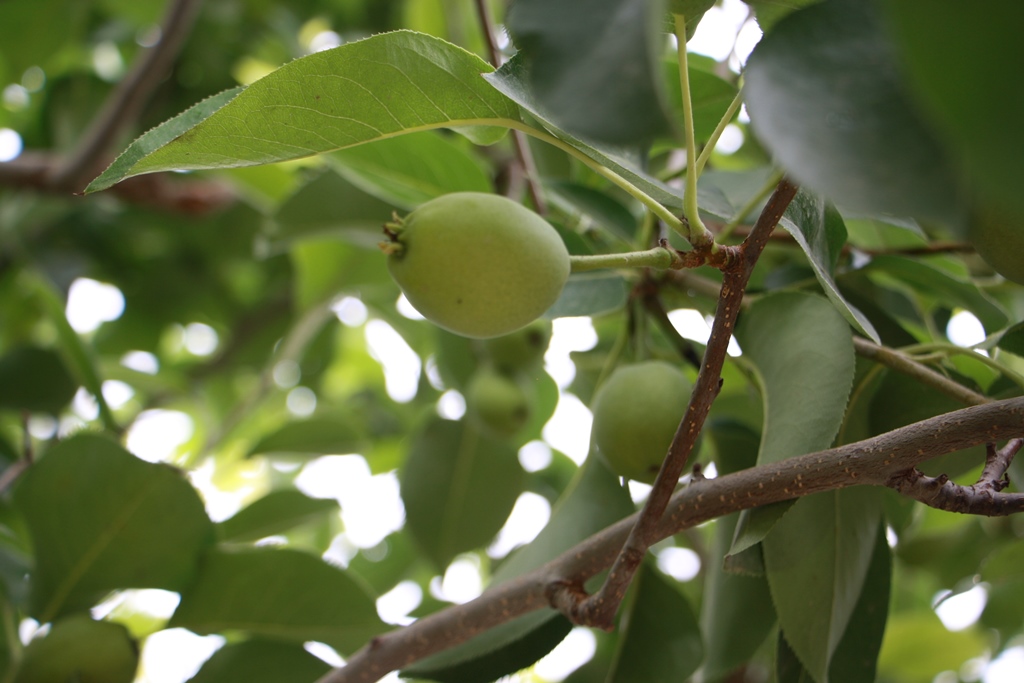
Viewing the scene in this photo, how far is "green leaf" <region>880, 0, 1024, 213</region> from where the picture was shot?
0.78 feet

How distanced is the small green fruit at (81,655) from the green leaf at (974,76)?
86 centimetres

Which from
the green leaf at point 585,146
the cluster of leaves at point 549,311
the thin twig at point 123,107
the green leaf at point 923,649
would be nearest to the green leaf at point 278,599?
the cluster of leaves at point 549,311

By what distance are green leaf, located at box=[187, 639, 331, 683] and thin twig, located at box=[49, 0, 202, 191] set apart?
3.18 feet

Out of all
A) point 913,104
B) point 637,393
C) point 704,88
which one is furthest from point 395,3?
point 913,104

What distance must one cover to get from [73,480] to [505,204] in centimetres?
61

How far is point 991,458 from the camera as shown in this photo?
54 centimetres

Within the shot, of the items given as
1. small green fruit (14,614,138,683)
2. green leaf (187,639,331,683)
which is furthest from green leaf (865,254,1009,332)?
small green fruit (14,614,138,683)

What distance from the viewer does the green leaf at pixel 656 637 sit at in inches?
31.5

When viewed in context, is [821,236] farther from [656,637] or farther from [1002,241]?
[656,637]

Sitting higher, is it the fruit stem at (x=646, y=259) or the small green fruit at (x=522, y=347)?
the small green fruit at (x=522, y=347)

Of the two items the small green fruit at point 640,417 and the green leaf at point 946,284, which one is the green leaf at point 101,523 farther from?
the green leaf at point 946,284

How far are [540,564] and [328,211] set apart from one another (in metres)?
0.60

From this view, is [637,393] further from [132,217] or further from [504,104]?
[132,217]

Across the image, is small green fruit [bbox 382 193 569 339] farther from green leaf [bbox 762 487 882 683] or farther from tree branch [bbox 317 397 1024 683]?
green leaf [bbox 762 487 882 683]
